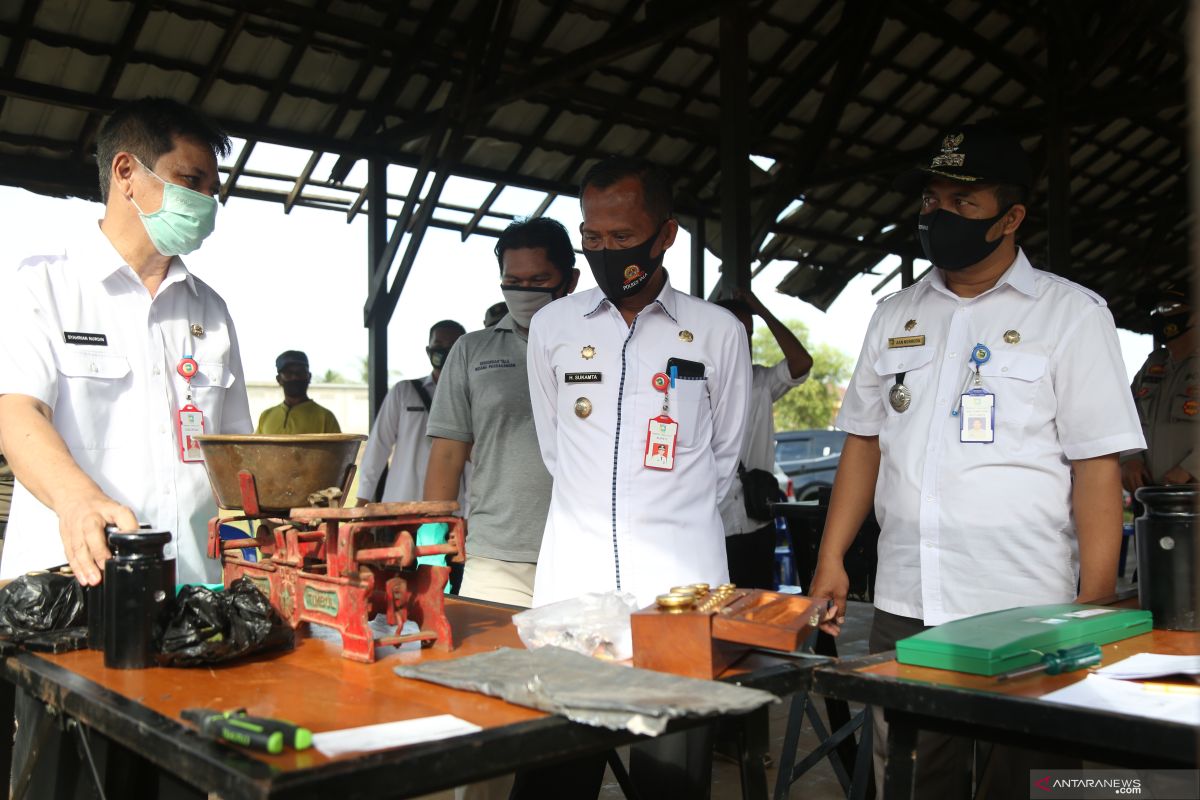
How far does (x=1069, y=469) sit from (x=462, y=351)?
176 cm

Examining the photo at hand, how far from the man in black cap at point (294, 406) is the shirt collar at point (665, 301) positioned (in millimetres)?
4422

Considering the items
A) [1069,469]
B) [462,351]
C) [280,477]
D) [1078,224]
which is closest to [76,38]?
[462,351]

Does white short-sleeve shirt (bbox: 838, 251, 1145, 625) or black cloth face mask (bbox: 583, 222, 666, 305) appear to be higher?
black cloth face mask (bbox: 583, 222, 666, 305)

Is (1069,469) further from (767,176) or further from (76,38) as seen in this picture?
(767,176)

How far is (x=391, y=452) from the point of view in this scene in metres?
5.81

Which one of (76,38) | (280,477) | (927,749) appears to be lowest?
(927,749)

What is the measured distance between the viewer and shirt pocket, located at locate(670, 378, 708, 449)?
2.45m

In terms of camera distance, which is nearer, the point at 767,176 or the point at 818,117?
the point at 818,117

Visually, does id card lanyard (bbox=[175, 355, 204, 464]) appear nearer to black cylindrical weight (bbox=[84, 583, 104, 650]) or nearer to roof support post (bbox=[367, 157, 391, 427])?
Answer: black cylindrical weight (bbox=[84, 583, 104, 650])

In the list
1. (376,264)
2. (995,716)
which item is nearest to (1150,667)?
(995,716)

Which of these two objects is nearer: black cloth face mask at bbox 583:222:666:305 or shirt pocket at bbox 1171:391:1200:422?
black cloth face mask at bbox 583:222:666:305

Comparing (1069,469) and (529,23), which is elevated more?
(529,23)

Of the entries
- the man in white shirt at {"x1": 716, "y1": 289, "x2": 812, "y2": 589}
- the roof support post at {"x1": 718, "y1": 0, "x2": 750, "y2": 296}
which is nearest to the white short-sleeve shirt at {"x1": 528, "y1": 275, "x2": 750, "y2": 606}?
the man in white shirt at {"x1": 716, "y1": 289, "x2": 812, "y2": 589}

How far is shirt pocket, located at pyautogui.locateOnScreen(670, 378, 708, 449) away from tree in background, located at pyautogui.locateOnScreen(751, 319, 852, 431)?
113ft
